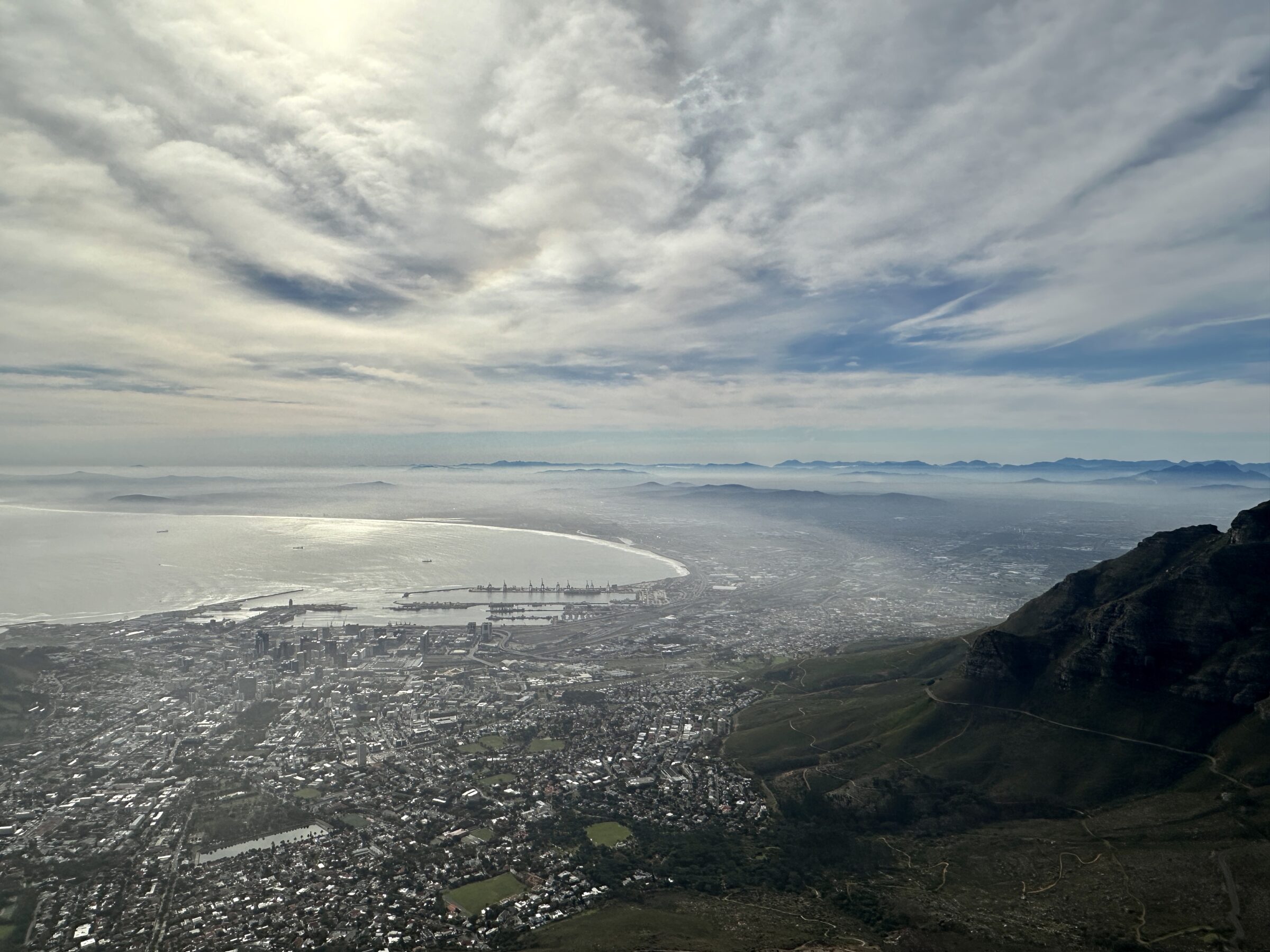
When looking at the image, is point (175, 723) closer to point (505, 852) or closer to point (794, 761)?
point (505, 852)

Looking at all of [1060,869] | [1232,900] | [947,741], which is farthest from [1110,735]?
[1232,900]

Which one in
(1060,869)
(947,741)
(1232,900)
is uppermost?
(1232,900)

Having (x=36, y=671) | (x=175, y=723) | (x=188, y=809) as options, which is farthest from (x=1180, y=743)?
(x=36, y=671)

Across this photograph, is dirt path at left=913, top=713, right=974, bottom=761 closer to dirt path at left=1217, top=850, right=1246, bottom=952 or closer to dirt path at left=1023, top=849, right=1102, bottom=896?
dirt path at left=1023, top=849, right=1102, bottom=896

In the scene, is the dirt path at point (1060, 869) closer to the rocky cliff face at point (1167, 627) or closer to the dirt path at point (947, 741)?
the dirt path at point (947, 741)

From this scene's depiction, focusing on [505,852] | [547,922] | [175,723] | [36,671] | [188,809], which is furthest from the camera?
[36,671]

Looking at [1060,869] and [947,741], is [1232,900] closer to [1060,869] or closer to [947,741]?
[1060,869]
